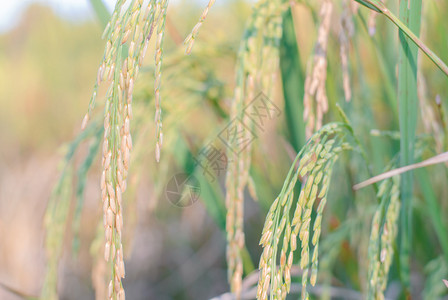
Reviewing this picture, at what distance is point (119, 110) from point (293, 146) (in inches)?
22.8

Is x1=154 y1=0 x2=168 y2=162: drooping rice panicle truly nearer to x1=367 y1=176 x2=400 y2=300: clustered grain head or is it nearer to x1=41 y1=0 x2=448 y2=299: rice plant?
x1=41 y1=0 x2=448 y2=299: rice plant

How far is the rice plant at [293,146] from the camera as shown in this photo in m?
0.45

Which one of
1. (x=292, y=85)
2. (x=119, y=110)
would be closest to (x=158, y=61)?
(x=119, y=110)

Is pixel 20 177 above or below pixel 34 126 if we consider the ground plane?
below

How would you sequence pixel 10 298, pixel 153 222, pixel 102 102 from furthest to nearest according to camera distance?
pixel 153 222, pixel 10 298, pixel 102 102

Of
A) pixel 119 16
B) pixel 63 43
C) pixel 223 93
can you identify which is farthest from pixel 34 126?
pixel 119 16

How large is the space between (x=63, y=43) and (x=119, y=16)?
1875mm

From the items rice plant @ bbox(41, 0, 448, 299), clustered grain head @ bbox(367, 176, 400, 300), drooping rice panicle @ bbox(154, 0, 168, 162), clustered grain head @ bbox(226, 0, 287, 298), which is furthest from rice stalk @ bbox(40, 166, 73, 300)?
clustered grain head @ bbox(367, 176, 400, 300)

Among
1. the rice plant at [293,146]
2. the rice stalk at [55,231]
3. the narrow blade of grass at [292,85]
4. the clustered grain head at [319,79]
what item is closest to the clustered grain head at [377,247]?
the rice plant at [293,146]

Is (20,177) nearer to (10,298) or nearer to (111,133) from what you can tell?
(10,298)

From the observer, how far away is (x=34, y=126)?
2.48 metres

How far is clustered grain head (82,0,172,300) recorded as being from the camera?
0.43 meters

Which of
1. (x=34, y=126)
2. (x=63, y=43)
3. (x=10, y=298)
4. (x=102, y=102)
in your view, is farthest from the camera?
(x=34, y=126)

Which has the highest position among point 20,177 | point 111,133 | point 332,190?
point 20,177
